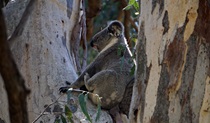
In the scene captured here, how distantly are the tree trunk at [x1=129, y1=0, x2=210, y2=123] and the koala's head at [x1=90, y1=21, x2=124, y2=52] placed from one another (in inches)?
73.9

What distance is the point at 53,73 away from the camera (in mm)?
2609

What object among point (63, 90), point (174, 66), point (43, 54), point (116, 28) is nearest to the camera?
point (174, 66)

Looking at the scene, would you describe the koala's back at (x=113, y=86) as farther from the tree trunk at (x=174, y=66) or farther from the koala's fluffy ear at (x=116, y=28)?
the tree trunk at (x=174, y=66)

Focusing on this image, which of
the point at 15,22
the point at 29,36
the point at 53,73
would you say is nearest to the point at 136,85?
the point at 53,73

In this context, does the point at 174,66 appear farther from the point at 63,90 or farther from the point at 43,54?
the point at 43,54

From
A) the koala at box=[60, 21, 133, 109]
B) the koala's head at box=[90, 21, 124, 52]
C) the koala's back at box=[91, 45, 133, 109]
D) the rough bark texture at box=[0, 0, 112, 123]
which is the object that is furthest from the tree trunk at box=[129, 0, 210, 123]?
the koala's head at box=[90, 21, 124, 52]

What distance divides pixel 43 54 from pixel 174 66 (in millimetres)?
1145

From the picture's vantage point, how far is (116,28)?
12.4 ft

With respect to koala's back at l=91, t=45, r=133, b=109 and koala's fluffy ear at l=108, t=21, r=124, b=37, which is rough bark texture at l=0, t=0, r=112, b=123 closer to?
koala's back at l=91, t=45, r=133, b=109

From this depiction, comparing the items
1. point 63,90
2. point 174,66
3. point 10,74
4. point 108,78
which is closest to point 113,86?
point 108,78

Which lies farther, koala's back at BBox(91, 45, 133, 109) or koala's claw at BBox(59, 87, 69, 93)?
koala's back at BBox(91, 45, 133, 109)

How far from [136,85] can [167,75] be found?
15 cm

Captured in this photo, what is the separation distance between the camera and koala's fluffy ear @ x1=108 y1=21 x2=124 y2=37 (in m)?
3.73

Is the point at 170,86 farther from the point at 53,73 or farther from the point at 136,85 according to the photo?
the point at 53,73
